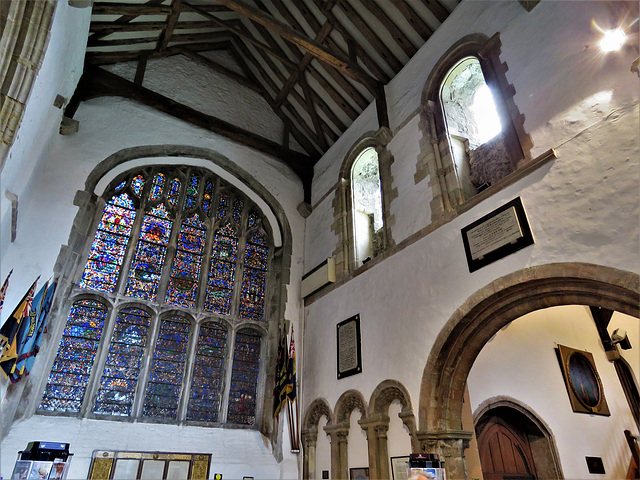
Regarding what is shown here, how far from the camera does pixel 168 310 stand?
5711 millimetres

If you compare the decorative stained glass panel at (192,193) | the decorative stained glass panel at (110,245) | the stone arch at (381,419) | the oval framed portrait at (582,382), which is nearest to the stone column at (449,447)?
the stone arch at (381,419)

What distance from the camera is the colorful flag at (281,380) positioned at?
18.2 feet

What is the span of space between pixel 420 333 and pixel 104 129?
5173 mm

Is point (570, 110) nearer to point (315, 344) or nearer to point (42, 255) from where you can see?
point (315, 344)

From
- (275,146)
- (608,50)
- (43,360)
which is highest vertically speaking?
(275,146)

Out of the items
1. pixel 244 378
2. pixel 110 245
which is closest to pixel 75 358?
pixel 110 245

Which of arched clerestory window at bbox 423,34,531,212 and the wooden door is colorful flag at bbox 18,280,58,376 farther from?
the wooden door

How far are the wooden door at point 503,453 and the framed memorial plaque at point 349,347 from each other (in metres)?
1.88

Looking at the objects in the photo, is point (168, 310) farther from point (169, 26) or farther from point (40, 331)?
point (169, 26)

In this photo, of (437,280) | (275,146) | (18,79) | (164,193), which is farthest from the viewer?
(275,146)

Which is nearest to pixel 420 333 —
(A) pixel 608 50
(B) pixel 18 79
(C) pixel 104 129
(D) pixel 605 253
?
(D) pixel 605 253

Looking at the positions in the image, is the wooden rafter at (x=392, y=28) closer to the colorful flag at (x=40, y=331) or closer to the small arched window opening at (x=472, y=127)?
the small arched window opening at (x=472, y=127)

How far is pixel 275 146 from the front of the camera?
7516 millimetres

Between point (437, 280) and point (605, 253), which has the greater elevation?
point (437, 280)
